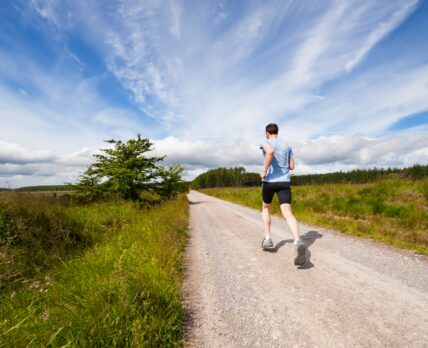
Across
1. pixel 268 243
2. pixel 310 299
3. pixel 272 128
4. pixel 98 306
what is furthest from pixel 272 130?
pixel 98 306

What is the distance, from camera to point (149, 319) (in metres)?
2.08

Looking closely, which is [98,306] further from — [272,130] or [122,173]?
[122,173]

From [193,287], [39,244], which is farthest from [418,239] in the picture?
[39,244]

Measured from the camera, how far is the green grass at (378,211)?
5.54 metres

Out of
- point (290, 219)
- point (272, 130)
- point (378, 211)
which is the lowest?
point (378, 211)

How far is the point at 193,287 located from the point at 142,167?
11.0 m

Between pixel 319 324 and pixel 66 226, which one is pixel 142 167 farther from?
pixel 319 324

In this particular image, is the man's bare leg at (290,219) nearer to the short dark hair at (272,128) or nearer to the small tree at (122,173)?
the short dark hair at (272,128)

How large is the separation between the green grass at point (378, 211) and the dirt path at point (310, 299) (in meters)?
1.32

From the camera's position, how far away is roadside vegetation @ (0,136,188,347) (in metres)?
1.88

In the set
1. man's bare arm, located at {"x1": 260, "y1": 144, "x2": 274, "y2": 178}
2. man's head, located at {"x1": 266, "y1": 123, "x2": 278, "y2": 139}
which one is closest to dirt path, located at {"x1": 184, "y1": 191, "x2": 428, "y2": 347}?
man's bare arm, located at {"x1": 260, "y1": 144, "x2": 274, "y2": 178}

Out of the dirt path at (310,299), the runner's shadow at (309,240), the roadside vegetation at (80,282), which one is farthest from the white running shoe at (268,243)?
the roadside vegetation at (80,282)

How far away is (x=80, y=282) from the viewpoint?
2.76 metres

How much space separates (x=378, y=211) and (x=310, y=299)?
738 centimetres
